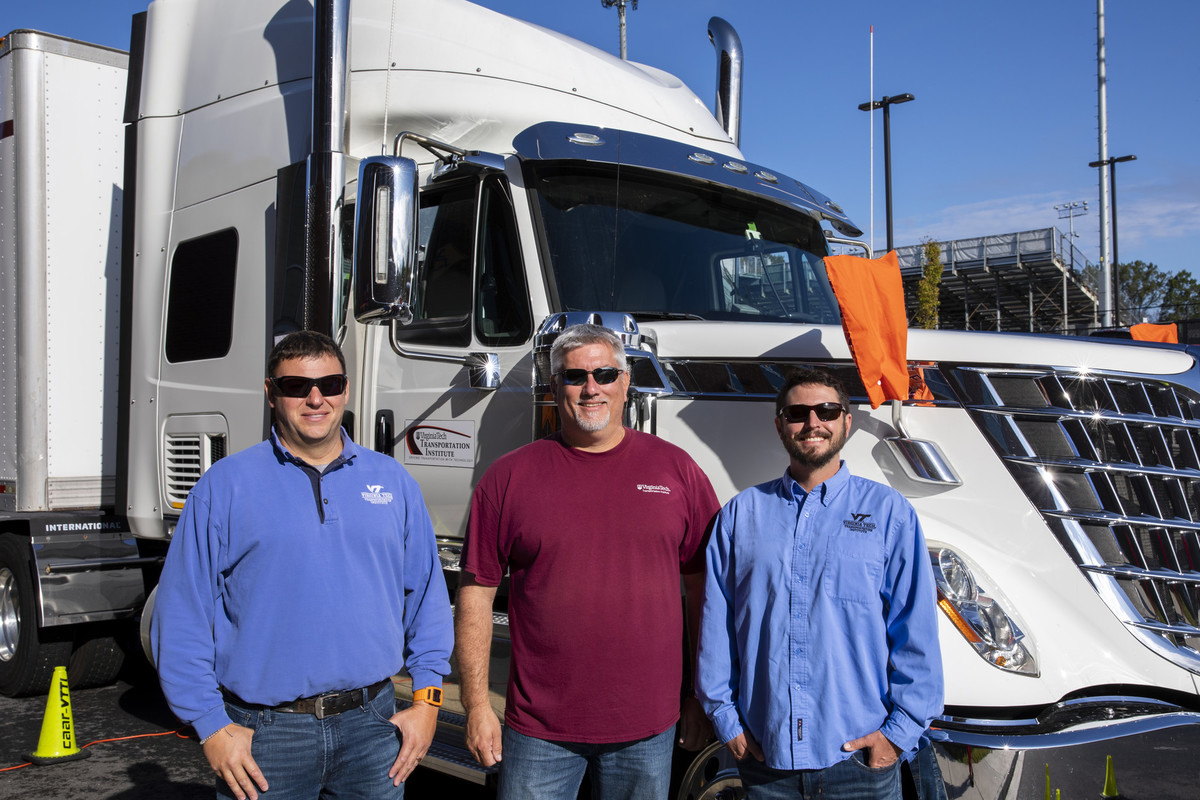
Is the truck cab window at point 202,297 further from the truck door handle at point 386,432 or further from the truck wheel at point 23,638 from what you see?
the truck wheel at point 23,638

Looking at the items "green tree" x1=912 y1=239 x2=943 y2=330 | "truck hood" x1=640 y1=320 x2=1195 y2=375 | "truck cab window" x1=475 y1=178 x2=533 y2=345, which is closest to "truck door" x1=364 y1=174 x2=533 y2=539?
"truck cab window" x1=475 y1=178 x2=533 y2=345

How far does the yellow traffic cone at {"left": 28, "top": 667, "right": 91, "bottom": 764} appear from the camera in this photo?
209 inches

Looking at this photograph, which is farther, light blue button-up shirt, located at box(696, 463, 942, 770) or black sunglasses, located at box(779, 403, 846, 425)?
black sunglasses, located at box(779, 403, 846, 425)

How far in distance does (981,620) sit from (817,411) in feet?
2.88

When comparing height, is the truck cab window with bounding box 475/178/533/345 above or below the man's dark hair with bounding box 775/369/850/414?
above

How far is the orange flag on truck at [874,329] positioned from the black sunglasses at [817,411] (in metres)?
0.61

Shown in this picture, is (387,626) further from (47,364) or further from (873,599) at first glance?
(47,364)

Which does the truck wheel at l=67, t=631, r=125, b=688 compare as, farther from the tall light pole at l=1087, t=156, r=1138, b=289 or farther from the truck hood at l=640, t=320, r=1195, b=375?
the tall light pole at l=1087, t=156, r=1138, b=289

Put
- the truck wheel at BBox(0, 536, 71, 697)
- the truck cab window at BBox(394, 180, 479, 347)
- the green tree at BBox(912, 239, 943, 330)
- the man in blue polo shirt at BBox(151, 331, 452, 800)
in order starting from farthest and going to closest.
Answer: the green tree at BBox(912, 239, 943, 330) < the truck wheel at BBox(0, 536, 71, 697) < the truck cab window at BBox(394, 180, 479, 347) < the man in blue polo shirt at BBox(151, 331, 452, 800)

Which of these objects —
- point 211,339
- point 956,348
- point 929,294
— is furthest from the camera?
point 929,294

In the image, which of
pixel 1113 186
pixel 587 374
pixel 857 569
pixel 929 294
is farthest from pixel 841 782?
pixel 1113 186

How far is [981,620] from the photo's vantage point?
9.74ft

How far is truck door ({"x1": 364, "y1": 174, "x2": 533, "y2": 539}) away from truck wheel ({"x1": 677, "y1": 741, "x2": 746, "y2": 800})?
139 centimetres

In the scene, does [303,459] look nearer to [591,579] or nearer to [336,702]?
[336,702]
